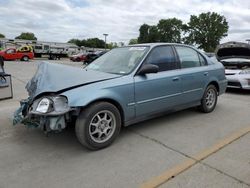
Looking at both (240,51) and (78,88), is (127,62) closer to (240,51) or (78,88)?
(78,88)

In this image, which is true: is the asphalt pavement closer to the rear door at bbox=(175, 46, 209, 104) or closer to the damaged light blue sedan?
the damaged light blue sedan

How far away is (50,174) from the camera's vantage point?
2.92m

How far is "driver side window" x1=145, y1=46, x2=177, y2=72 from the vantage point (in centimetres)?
434

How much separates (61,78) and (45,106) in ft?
1.67

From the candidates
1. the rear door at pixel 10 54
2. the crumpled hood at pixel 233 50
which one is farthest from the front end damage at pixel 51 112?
the rear door at pixel 10 54

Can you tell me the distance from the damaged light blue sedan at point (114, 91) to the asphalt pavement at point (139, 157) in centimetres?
33

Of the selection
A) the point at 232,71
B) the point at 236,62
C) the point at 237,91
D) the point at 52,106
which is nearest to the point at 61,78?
the point at 52,106

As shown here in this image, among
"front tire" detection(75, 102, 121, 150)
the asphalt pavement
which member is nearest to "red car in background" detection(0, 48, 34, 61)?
the asphalt pavement

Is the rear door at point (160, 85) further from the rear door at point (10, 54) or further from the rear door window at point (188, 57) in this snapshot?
the rear door at point (10, 54)

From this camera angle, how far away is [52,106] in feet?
10.7

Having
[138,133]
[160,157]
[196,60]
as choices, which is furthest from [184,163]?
[196,60]

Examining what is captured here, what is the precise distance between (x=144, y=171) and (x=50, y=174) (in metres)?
1.11

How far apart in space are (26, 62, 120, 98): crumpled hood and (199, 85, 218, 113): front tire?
2.43m

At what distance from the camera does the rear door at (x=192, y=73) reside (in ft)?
15.7
